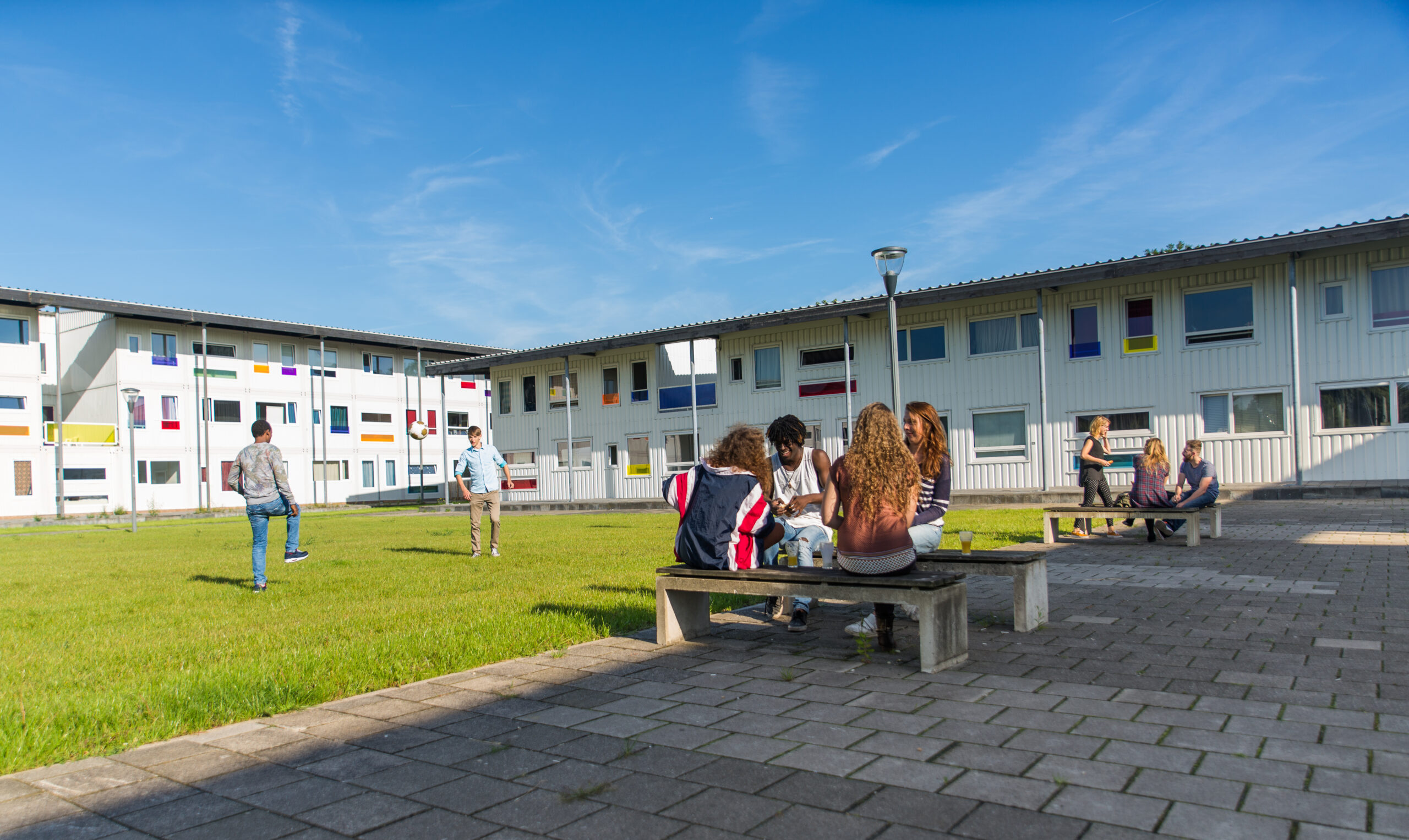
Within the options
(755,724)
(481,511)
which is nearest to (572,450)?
(481,511)

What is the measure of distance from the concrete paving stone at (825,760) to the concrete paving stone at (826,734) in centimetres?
7

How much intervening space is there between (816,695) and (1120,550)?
315 inches

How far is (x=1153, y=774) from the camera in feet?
10.6

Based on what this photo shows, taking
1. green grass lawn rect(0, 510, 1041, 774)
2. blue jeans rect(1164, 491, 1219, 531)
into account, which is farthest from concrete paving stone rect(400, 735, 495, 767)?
blue jeans rect(1164, 491, 1219, 531)

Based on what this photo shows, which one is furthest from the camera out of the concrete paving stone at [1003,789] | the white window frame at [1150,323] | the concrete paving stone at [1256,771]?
the white window frame at [1150,323]

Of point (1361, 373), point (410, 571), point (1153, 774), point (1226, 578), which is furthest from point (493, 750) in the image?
point (1361, 373)

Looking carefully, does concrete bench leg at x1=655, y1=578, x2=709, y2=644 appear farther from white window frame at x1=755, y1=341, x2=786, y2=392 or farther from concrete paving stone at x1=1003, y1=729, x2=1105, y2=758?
white window frame at x1=755, y1=341, x2=786, y2=392

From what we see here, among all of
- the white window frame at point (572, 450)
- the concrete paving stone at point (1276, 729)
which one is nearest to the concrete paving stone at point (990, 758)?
the concrete paving stone at point (1276, 729)

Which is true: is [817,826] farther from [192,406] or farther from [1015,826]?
[192,406]

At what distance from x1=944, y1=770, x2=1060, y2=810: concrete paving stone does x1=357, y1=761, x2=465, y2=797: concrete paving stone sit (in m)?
1.82

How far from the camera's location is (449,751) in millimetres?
3803

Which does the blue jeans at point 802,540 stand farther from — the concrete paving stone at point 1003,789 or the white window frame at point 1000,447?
the white window frame at point 1000,447

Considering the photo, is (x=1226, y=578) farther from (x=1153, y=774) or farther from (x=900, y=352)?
(x=900, y=352)

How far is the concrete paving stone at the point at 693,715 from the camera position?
4.12 metres
